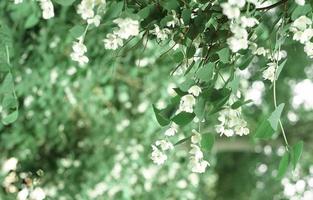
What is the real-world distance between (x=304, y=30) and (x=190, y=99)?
0.19 metres

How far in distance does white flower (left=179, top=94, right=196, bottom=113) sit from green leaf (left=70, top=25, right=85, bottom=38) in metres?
0.20

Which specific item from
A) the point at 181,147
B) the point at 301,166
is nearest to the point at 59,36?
the point at 181,147

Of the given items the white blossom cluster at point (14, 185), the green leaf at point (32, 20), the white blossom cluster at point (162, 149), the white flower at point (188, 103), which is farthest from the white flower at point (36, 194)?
the green leaf at point (32, 20)

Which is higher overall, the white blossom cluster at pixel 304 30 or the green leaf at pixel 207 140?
the white blossom cluster at pixel 304 30

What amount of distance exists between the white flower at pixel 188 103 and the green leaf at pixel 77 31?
20 centimetres

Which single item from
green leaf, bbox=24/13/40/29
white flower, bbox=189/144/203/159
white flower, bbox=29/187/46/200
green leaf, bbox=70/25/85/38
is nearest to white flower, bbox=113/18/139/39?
green leaf, bbox=70/25/85/38

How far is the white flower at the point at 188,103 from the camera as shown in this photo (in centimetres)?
91

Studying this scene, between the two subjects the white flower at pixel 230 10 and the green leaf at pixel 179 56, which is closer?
the white flower at pixel 230 10

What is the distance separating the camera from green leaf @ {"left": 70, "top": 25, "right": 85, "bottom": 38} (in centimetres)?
96

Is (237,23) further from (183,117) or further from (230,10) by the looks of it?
(183,117)

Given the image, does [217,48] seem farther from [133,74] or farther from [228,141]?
[228,141]

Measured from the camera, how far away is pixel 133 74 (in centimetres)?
260

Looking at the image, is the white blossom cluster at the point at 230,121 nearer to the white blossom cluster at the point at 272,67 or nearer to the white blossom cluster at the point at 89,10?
the white blossom cluster at the point at 272,67

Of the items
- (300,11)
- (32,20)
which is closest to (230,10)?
(300,11)
